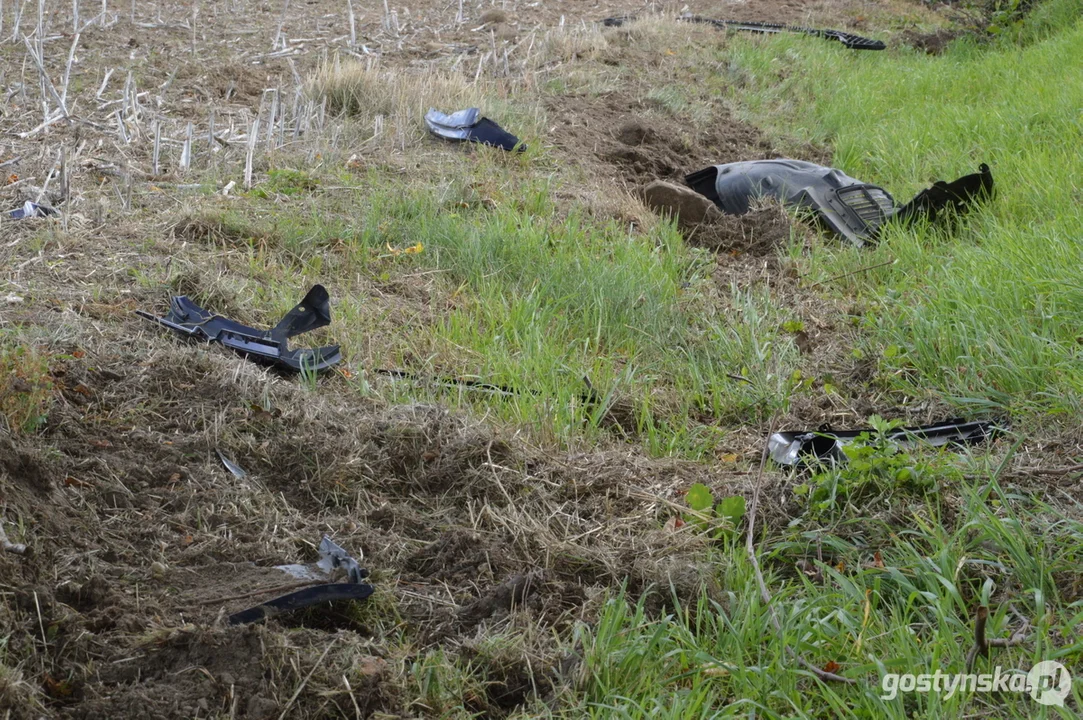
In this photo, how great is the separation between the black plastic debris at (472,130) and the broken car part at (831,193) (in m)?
1.21

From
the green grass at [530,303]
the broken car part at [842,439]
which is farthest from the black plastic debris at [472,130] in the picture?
the broken car part at [842,439]

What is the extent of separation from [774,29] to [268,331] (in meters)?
9.20

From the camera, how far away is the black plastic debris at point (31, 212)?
14.4ft

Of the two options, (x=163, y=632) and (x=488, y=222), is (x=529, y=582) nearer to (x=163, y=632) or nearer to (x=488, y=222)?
(x=163, y=632)

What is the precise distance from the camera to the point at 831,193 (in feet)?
18.7

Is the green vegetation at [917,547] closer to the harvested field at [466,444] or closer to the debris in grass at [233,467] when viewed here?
the harvested field at [466,444]

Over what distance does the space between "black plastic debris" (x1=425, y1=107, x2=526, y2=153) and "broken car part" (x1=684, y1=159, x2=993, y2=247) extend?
3.98 feet

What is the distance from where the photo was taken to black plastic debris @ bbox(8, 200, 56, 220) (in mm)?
4379

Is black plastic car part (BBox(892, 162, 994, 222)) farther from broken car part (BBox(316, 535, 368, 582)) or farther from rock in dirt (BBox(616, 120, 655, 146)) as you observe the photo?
broken car part (BBox(316, 535, 368, 582))

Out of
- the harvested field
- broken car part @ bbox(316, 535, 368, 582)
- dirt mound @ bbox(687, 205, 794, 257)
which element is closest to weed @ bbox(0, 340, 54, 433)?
the harvested field

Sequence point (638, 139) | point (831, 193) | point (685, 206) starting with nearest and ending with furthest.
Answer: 1. point (685, 206)
2. point (831, 193)
3. point (638, 139)

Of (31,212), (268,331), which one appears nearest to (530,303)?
(268,331)

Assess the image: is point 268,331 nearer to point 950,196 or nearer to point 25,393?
point 25,393

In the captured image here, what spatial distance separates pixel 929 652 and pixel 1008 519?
59 cm
